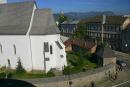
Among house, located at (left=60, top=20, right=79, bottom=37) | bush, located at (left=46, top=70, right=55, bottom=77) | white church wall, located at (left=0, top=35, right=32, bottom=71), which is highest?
white church wall, located at (left=0, top=35, right=32, bottom=71)

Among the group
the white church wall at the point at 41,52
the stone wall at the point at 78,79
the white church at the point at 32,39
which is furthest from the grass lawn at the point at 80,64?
the stone wall at the point at 78,79

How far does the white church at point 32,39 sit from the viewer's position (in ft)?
143

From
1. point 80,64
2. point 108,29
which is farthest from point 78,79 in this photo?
point 108,29

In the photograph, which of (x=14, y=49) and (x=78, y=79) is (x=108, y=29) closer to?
(x=14, y=49)

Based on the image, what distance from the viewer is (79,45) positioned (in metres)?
65.4

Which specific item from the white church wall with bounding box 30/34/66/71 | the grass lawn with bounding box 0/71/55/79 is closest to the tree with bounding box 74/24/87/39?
the white church wall with bounding box 30/34/66/71

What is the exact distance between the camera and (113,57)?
1986 inches

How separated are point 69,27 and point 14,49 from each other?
59554mm

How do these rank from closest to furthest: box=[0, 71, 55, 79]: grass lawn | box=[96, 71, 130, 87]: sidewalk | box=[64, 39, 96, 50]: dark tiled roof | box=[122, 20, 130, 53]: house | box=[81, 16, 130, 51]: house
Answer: box=[96, 71, 130, 87]: sidewalk, box=[0, 71, 55, 79]: grass lawn, box=[64, 39, 96, 50]: dark tiled roof, box=[122, 20, 130, 53]: house, box=[81, 16, 130, 51]: house

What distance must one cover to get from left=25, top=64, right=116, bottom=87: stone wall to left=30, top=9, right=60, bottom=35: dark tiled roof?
→ 10557 mm

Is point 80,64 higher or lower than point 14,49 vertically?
lower

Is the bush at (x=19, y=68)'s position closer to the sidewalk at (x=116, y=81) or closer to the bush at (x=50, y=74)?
the bush at (x=50, y=74)

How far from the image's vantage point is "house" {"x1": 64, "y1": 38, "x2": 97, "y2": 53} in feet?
206

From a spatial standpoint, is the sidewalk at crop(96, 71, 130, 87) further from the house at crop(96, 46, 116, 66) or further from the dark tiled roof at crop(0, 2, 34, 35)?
the dark tiled roof at crop(0, 2, 34, 35)
